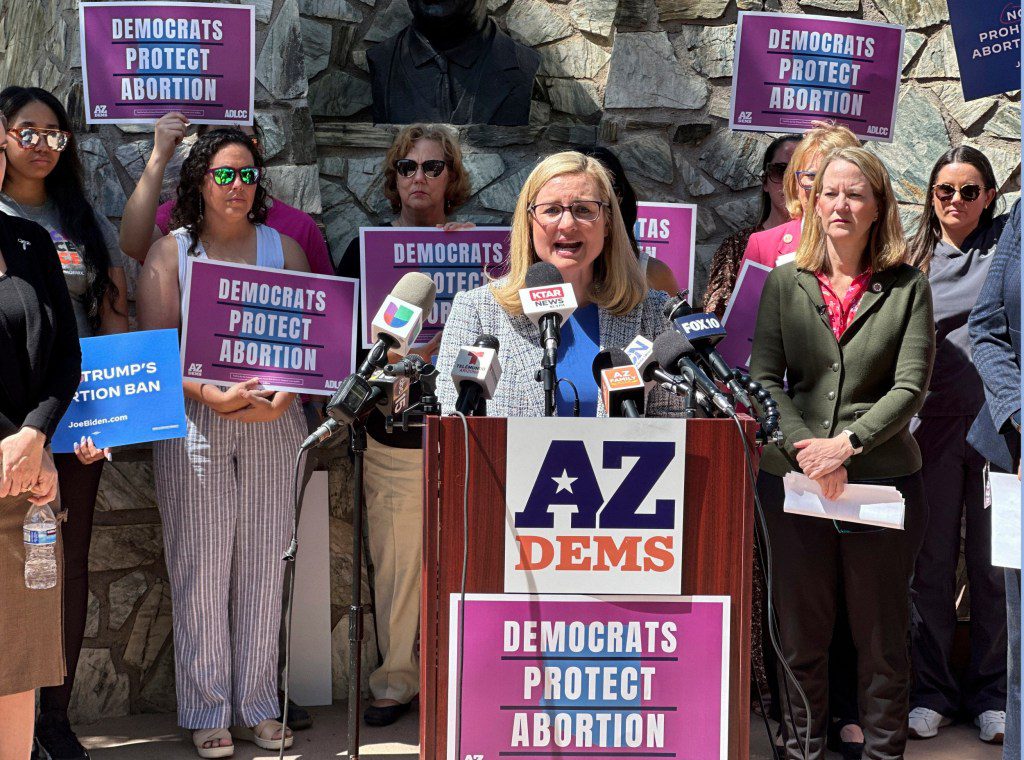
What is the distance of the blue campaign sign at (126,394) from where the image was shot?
13.0ft

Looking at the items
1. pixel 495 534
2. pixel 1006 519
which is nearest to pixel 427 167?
pixel 495 534

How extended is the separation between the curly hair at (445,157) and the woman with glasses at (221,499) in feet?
1.81

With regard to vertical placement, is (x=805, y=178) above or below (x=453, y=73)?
below

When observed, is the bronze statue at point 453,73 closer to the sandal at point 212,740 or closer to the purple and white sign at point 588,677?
the sandal at point 212,740

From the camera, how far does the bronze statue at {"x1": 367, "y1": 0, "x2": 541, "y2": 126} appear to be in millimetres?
6027

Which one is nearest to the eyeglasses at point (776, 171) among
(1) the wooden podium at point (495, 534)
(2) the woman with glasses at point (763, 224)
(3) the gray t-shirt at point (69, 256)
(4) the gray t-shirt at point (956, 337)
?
(2) the woman with glasses at point (763, 224)

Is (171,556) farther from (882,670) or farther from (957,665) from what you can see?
(957,665)

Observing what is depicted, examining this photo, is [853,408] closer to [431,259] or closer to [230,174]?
[431,259]

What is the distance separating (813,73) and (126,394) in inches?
116

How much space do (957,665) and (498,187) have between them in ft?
9.53

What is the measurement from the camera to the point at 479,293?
3250 mm

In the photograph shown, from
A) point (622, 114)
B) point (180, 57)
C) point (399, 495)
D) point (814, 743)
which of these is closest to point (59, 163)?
point (180, 57)

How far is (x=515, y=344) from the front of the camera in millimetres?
3137

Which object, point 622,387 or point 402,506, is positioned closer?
point 622,387
